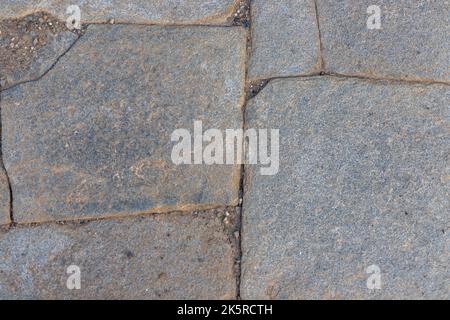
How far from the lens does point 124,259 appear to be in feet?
5.56

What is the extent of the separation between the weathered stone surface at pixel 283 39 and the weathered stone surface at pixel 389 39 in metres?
0.05

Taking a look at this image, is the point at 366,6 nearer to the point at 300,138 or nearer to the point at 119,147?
the point at 300,138

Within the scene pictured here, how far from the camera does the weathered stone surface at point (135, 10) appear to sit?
74.5 inches

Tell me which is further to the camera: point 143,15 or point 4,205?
point 143,15

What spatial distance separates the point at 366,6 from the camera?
191 cm

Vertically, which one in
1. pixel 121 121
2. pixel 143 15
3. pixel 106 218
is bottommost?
pixel 106 218

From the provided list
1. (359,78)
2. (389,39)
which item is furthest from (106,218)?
(389,39)

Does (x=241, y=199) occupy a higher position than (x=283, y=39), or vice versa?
(x=283, y=39)

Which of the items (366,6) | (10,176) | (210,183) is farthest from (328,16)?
(10,176)

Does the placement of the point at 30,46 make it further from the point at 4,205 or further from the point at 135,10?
the point at 4,205

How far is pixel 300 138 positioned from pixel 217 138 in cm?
31

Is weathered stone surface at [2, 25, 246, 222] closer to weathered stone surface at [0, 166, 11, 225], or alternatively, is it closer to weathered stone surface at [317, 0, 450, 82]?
weathered stone surface at [0, 166, 11, 225]

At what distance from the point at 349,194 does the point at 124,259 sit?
2.76ft

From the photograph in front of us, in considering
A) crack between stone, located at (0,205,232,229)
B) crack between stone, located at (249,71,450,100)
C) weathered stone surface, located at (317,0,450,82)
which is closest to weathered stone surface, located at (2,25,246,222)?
crack between stone, located at (0,205,232,229)
